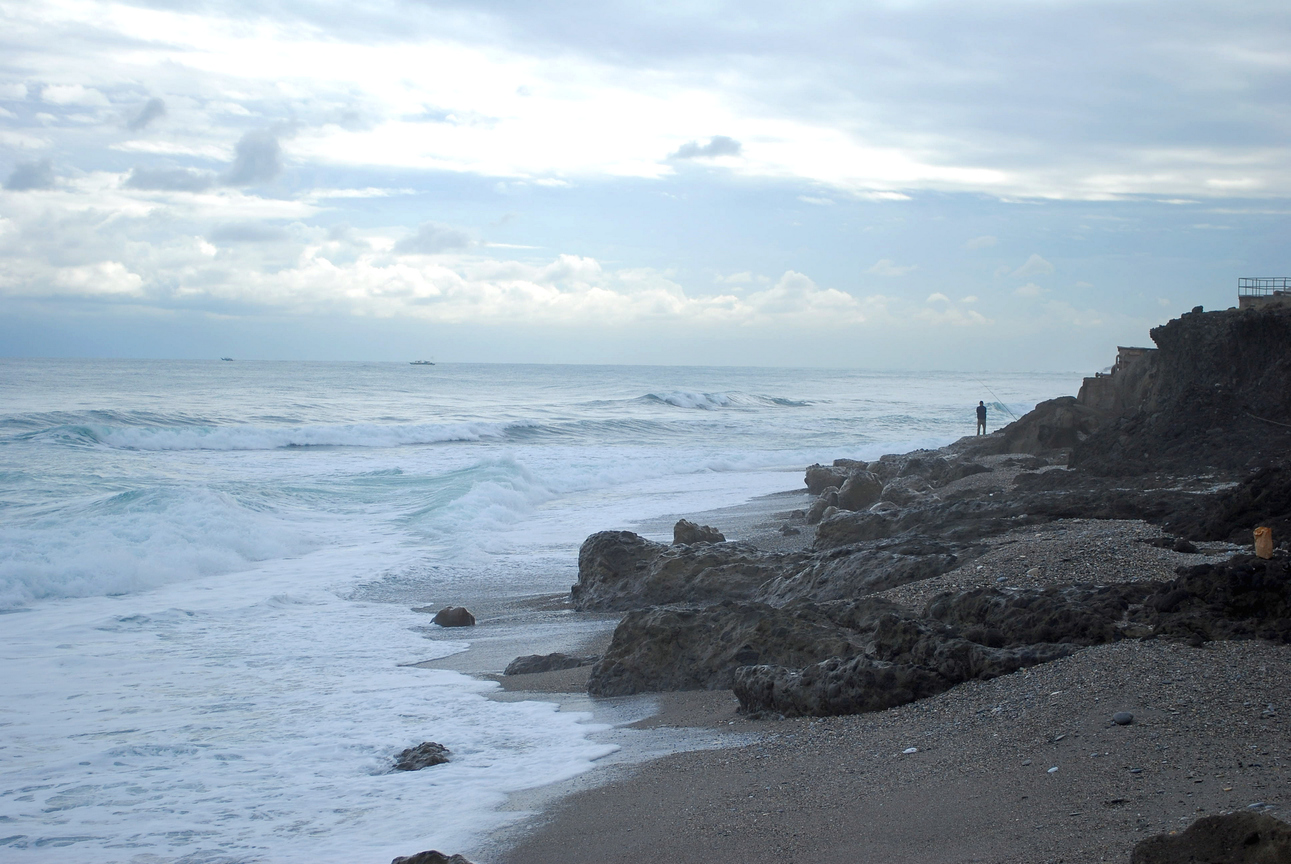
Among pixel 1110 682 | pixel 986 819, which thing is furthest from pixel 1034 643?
pixel 986 819

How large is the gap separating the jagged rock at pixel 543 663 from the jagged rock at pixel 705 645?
0.62m

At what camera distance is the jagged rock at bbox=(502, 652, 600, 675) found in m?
7.28

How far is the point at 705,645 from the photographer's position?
647 centimetres

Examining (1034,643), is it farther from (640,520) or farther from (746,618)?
(640,520)

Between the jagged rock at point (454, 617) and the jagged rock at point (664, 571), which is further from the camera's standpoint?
the jagged rock at point (454, 617)

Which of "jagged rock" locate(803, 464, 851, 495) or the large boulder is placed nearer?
the large boulder

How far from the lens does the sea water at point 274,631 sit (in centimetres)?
477

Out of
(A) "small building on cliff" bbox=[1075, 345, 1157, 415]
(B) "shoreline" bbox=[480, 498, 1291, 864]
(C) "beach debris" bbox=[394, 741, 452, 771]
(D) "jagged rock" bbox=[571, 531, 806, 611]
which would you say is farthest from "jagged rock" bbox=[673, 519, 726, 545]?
(A) "small building on cliff" bbox=[1075, 345, 1157, 415]

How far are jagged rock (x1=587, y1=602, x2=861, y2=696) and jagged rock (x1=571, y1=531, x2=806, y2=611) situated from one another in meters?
2.04

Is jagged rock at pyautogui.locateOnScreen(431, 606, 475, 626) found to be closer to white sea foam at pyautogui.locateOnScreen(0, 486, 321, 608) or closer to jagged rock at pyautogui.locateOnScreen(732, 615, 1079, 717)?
jagged rock at pyautogui.locateOnScreen(732, 615, 1079, 717)

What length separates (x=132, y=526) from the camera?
13.0m

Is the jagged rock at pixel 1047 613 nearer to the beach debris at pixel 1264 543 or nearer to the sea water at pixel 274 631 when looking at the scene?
the beach debris at pixel 1264 543

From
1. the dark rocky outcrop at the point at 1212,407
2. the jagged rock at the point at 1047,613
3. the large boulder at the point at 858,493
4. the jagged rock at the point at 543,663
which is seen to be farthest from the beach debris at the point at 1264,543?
the large boulder at the point at 858,493

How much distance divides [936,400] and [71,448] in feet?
183
